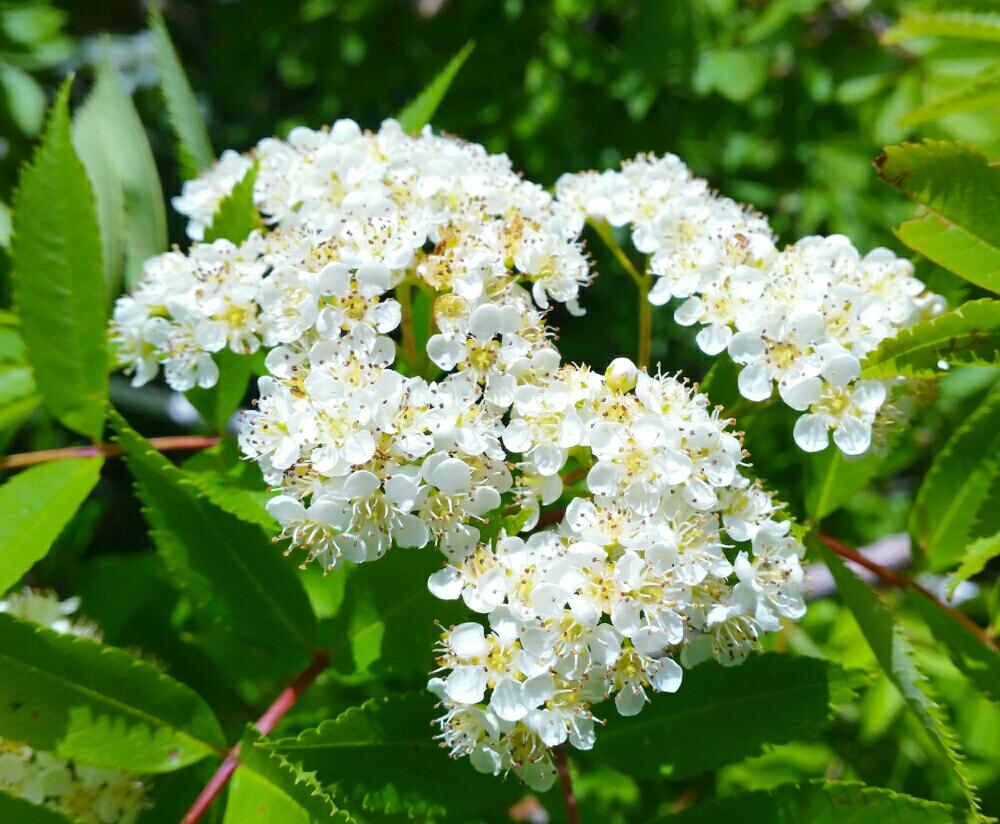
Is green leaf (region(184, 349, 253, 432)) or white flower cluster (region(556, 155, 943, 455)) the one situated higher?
white flower cluster (region(556, 155, 943, 455))

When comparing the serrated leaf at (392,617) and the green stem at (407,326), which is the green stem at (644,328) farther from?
the serrated leaf at (392,617)

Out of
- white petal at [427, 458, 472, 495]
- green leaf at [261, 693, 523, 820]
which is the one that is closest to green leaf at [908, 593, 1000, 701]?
green leaf at [261, 693, 523, 820]

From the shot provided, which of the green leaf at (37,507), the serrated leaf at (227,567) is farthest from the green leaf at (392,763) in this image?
the green leaf at (37,507)

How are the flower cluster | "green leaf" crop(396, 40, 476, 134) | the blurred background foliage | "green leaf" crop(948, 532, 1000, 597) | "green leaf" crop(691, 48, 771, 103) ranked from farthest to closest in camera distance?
"green leaf" crop(691, 48, 771, 103) < the blurred background foliage < "green leaf" crop(396, 40, 476, 134) < "green leaf" crop(948, 532, 1000, 597) < the flower cluster

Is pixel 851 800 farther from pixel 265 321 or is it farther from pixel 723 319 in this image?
pixel 265 321

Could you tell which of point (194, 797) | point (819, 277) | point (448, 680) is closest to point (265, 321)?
point (448, 680)

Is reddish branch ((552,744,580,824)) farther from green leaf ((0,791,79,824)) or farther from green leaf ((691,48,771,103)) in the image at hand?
green leaf ((691,48,771,103))

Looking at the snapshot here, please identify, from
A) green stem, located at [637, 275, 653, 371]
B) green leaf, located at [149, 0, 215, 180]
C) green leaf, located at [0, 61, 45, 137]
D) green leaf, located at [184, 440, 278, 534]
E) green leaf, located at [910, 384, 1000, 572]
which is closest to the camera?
green leaf, located at [184, 440, 278, 534]

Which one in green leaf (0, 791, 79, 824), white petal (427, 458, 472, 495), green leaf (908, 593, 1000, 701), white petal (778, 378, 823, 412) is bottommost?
green leaf (908, 593, 1000, 701)
